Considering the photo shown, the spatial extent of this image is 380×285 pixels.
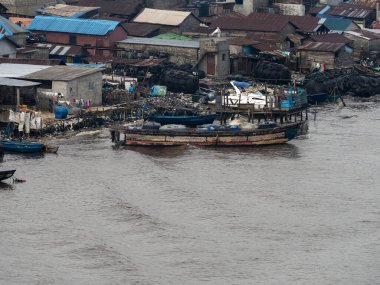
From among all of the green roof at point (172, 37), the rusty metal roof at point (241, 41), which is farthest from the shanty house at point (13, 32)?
the rusty metal roof at point (241, 41)

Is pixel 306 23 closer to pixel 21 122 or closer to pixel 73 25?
pixel 73 25

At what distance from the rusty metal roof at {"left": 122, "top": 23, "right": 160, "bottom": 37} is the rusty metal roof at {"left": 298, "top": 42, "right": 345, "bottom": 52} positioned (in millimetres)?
11276

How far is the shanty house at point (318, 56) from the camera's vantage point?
77625 mm

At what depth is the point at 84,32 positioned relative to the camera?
253 ft

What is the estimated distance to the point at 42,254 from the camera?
42875 millimetres

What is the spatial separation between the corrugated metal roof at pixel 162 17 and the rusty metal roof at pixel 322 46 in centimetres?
1011

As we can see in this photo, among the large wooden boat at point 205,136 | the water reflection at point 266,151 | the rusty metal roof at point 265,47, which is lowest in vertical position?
the water reflection at point 266,151

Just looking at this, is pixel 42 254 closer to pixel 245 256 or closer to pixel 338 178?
pixel 245 256

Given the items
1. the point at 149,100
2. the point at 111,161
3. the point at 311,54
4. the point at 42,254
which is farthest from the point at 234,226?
the point at 311,54

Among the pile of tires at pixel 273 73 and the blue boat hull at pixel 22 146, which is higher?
the pile of tires at pixel 273 73

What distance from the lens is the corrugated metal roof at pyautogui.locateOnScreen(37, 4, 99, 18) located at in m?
83.2

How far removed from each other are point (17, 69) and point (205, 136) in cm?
1351

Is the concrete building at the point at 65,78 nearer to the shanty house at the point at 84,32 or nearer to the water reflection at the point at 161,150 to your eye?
the water reflection at the point at 161,150

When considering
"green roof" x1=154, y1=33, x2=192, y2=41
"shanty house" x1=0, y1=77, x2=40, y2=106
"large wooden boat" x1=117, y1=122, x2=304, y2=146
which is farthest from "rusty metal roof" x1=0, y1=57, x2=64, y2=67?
"green roof" x1=154, y1=33, x2=192, y2=41
